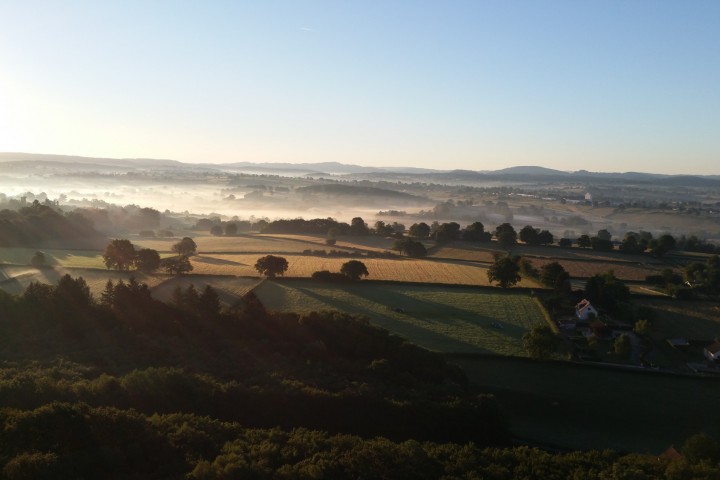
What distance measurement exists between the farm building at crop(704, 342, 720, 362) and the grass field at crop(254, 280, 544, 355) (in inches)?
269

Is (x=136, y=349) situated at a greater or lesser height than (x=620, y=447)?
greater

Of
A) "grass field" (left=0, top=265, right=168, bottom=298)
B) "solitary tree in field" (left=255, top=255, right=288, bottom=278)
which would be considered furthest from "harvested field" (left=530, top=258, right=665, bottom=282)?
"grass field" (left=0, top=265, right=168, bottom=298)

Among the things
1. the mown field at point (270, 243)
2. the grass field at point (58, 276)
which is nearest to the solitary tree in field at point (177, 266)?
the grass field at point (58, 276)

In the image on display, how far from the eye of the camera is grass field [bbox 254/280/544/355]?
22.0 meters

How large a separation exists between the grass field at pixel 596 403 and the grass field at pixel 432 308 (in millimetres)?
1981

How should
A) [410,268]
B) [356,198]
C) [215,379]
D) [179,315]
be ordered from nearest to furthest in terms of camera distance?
1. [215,379]
2. [179,315]
3. [410,268]
4. [356,198]

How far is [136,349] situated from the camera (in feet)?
53.5

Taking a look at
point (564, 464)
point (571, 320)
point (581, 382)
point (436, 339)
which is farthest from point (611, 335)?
point (564, 464)

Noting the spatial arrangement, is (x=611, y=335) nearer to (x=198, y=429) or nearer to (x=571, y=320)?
(x=571, y=320)

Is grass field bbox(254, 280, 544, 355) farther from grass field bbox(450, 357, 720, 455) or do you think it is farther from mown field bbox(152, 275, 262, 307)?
grass field bbox(450, 357, 720, 455)

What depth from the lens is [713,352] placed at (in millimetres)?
21828

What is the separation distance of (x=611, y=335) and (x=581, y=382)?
6412mm

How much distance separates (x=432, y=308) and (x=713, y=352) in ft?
40.1

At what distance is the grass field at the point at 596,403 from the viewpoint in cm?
1535
